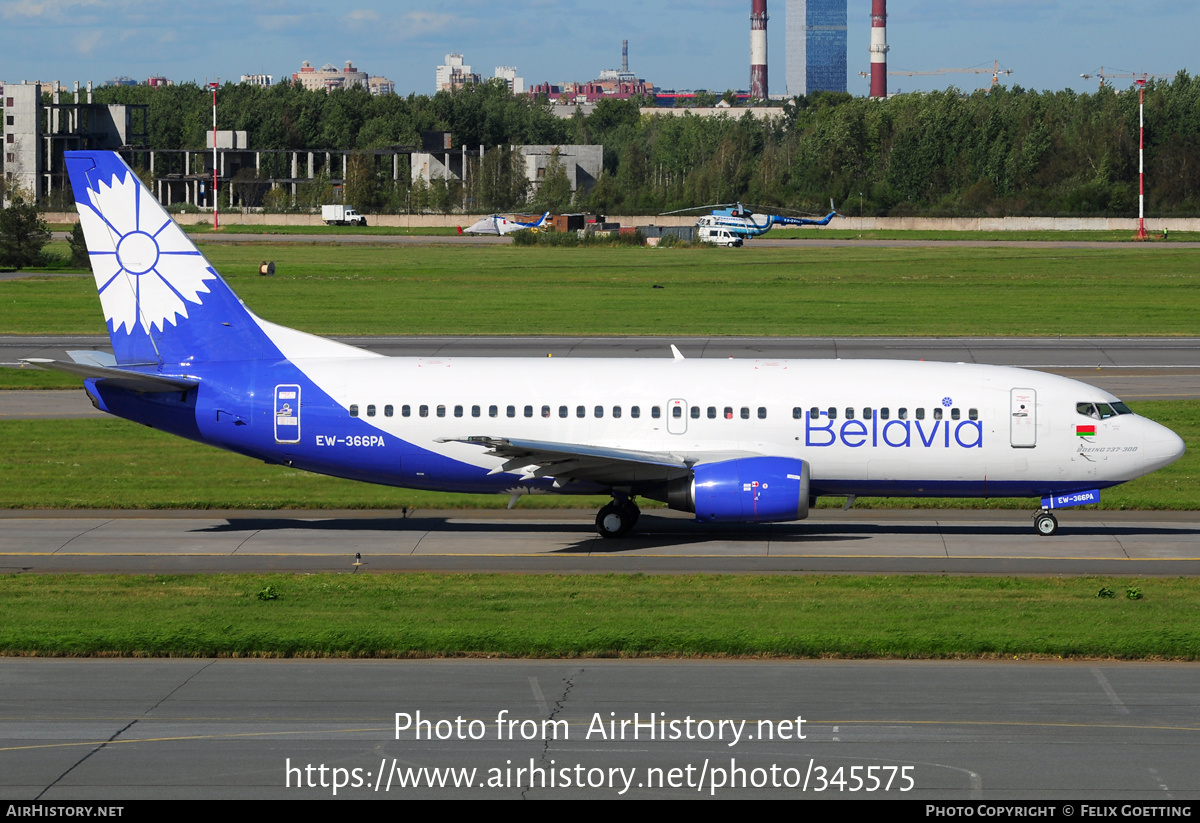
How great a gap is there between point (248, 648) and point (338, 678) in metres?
2.27

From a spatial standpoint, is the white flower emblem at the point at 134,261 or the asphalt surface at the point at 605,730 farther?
the white flower emblem at the point at 134,261

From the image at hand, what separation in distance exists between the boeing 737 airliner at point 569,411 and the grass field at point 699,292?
38.7 m

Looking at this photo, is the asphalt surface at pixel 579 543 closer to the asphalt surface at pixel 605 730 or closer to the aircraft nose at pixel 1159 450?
the aircraft nose at pixel 1159 450

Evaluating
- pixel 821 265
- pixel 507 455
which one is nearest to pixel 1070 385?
pixel 507 455

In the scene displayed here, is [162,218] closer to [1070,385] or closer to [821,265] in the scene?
[1070,385]

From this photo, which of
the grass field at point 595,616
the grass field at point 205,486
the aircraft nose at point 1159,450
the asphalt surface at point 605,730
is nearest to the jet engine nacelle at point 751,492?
the grass field at point 595,616

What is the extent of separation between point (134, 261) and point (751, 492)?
15845 millimetres

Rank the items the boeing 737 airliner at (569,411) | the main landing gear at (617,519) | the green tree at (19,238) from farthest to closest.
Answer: the green tree at (19,238), the main landing gear at (617,519), the boeing 737 airliner at (569,411)

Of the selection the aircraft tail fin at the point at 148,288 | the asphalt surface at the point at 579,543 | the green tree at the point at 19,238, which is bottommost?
the asphalt surface at the point at 579,543

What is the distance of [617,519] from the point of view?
32.0 metres

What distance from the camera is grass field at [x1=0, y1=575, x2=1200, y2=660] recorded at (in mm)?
22078

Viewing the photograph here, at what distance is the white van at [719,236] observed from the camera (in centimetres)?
14512

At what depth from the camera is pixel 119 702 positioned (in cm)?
1939

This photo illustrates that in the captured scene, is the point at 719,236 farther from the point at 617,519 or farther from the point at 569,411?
the point at 617,519
